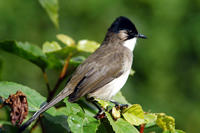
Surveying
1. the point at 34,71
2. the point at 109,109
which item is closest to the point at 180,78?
the point at 34,71

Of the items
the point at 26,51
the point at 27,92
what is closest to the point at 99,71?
the point at 26,51

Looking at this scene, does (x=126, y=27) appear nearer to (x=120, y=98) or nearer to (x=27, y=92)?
(x=120, y=98)

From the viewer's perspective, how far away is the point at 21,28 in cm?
726

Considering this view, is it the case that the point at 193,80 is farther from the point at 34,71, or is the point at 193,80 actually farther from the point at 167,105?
the point at 34,71

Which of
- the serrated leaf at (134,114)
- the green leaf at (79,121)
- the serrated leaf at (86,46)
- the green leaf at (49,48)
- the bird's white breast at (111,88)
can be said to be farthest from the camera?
the bird's white breast at (111,88)

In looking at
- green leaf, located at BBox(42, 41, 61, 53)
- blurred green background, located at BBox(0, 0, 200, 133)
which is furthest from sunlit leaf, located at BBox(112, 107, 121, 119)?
blurred green background, located at BBox(0, 0, 200, 133)

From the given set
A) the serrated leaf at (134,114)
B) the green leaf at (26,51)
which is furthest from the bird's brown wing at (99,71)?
the serrated leaf at (134,114)

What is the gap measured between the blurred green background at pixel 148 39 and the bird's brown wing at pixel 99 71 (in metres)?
3.34

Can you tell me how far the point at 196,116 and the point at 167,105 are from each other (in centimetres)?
59

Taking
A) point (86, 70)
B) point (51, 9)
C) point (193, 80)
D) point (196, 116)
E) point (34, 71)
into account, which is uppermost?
point (51, 9)

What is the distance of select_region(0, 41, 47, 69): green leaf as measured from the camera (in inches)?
102

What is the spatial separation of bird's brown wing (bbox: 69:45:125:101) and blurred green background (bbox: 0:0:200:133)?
11.0ft

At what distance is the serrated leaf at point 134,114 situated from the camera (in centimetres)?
215

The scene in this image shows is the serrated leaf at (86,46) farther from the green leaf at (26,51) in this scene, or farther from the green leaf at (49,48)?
the green leaf at (26,51)
